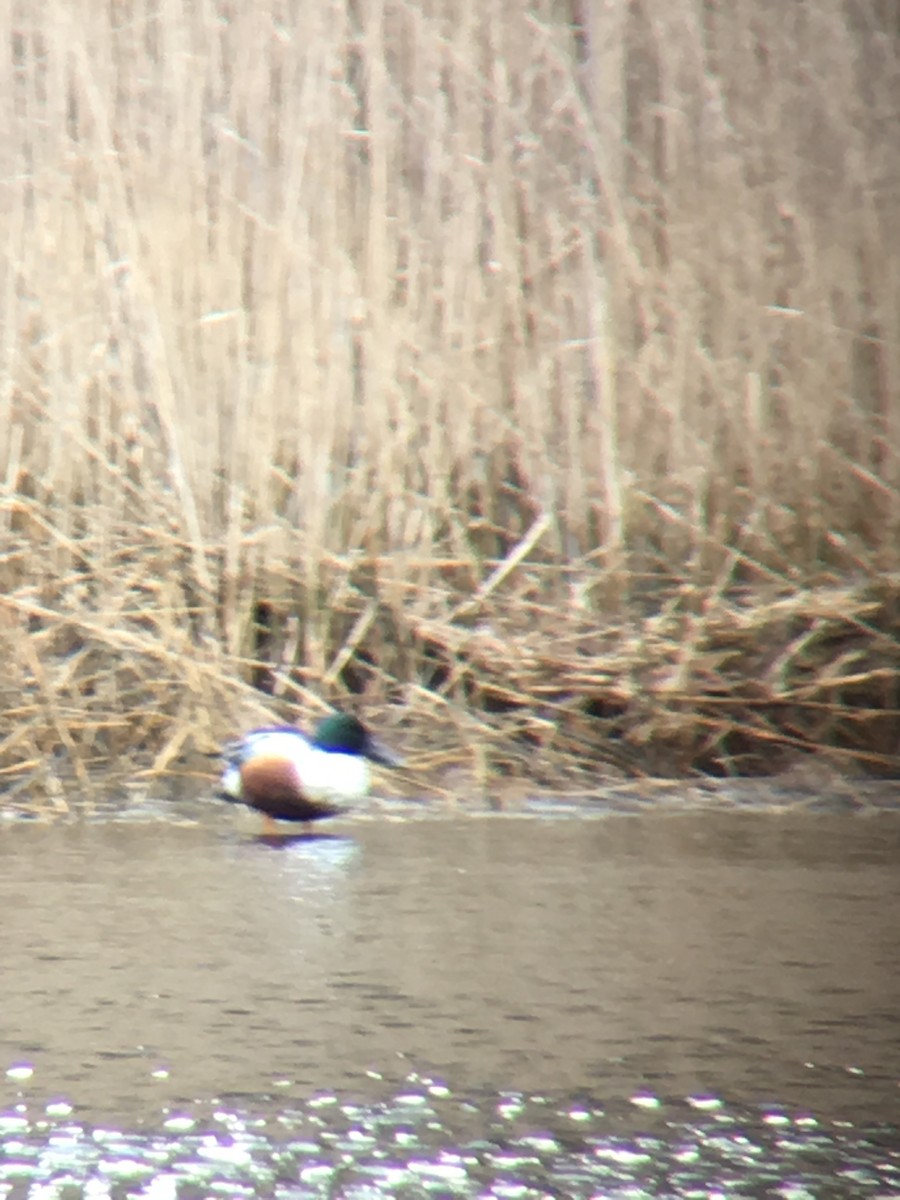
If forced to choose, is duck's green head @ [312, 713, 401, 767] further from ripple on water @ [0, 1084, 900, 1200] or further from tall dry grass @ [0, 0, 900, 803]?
ripple on water @ [0, 1084, 900, 1200]

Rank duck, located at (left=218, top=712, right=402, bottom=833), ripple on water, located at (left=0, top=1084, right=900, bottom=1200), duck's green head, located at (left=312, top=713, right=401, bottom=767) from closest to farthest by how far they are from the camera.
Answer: ripple on water, located at (left=0, top=1084, right=900, bottom=1200) → duck, located at (left=218, top=712, right=402, bottom=833) → duck's green head, located at (left=312, top=713, right=401, bottom=767)

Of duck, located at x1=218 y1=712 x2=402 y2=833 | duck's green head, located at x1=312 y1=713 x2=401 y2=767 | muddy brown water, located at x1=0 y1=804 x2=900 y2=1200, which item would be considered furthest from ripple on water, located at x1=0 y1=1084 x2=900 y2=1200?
duck's green head, located at x1=312 y1=713 x2=401 y2=767

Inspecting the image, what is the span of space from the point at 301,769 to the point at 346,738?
8.4 inches

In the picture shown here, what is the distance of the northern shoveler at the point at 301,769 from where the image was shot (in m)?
3.11

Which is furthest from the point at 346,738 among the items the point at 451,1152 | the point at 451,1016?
the point at 451,1152

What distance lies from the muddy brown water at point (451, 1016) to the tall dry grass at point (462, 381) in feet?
2.00

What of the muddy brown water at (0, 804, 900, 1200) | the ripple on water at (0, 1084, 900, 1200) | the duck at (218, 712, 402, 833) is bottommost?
the duck at (218, 712, 402, 833)

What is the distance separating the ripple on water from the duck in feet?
4.72

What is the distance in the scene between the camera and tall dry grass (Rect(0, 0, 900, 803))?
3.63 meters

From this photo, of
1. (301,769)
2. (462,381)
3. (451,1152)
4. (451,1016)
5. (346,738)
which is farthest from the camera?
(462,381)

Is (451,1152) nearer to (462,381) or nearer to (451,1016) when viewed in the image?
(451,1016)

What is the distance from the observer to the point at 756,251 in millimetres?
3752

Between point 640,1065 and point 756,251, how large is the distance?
7.32 feet

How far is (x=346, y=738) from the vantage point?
329 centimetres
